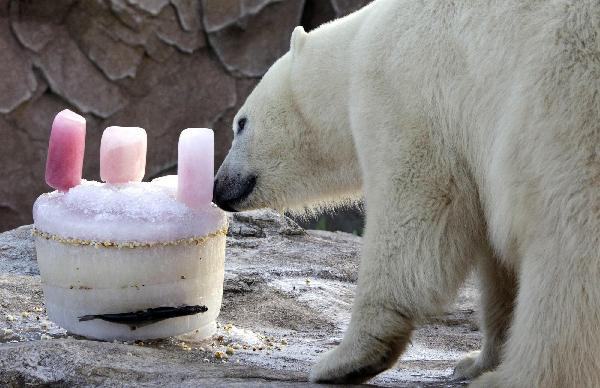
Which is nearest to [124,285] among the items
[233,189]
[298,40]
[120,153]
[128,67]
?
[120,153]

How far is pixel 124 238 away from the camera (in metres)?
2.83

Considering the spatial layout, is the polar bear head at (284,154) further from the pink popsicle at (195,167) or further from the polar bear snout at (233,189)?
the pink popsicle at (195,167)

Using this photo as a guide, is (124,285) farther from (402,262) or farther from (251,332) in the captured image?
(402,262)

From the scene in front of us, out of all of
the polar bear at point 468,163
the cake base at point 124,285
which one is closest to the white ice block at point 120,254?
the cake base at point 124,285

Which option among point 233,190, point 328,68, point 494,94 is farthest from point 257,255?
point 494,94

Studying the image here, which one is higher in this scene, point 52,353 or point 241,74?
point 241,74

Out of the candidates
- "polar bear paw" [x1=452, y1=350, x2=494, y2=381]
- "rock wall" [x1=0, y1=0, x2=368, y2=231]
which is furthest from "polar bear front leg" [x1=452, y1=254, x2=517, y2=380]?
"rock wall" [x1=0, y1=0, x2=368, y2=231]

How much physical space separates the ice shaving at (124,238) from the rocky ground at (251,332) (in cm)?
9

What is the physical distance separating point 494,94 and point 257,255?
215cm

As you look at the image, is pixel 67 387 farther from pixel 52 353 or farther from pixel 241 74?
pixel 241 74

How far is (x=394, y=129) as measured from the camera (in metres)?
2.60

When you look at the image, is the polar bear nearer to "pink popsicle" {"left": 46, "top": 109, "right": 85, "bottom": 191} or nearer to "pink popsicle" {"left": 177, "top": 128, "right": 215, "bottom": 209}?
"pink popsicle" {"left": 177, "top": 128, "right": 215, "bottom": 209}

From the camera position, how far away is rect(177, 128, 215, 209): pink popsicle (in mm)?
2879

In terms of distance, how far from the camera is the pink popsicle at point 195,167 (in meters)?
2.88
